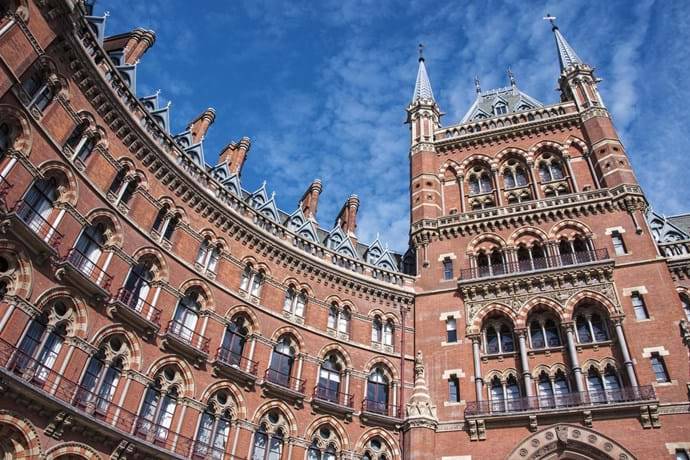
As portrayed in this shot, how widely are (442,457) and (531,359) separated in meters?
6.90

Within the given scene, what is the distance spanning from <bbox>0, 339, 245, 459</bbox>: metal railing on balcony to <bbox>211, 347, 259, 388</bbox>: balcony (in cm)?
320

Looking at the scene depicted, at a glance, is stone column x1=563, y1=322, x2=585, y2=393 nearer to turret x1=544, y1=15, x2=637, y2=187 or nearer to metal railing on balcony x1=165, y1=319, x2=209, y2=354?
turret x1=544, y1=15, x2=637, y2=187

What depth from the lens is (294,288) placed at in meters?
30.9

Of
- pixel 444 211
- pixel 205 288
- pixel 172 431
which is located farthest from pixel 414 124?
pixel 172 431

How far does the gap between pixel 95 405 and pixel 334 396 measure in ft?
39.4

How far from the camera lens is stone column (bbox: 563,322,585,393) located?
27.2m

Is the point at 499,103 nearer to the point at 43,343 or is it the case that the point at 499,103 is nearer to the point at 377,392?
the point at 377,392

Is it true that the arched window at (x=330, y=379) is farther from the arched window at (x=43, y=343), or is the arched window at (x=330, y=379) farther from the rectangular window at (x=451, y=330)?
the arched window at (x=43, y=343)

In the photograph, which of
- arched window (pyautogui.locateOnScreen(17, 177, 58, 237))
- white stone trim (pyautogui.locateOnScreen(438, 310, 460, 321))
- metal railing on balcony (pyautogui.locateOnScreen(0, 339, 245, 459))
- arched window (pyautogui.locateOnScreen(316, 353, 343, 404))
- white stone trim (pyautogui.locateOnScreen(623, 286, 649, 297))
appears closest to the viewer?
metal railing on balcony (pyautogui.locateOnScreen(0, 339, 245, 459))

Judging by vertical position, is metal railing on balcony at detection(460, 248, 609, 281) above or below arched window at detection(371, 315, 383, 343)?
above

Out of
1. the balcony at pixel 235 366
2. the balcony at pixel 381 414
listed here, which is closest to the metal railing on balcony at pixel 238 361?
the balcony at pixel 235 366

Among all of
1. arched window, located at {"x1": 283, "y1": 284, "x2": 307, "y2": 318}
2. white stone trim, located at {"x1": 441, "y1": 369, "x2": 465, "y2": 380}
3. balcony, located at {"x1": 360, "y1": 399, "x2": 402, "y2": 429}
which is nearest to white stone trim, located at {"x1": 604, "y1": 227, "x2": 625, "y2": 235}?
white stone trim, located at {"x1": 441, "y1": 369, "x2": 465, "y2": 380}

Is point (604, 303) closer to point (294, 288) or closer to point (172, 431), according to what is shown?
point (294, 288)

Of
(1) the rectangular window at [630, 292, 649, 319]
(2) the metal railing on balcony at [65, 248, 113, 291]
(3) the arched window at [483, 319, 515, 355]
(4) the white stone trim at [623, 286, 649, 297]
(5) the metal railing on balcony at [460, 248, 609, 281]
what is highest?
(5) the metal railing on balcony at [460, 248, 609, 281]
